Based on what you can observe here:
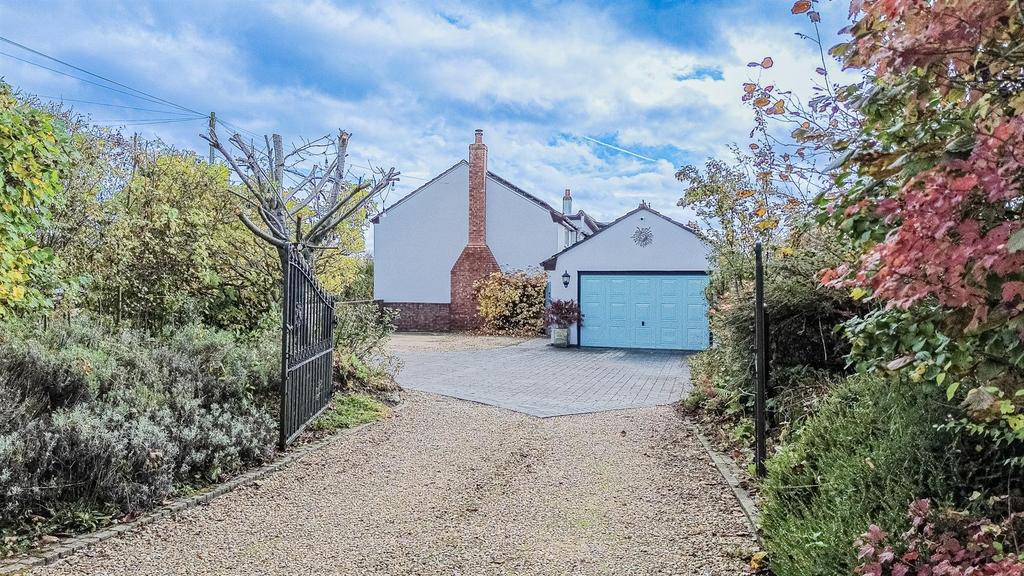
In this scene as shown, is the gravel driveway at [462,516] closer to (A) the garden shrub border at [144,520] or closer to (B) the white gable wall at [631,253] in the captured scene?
(A) the garden shrub border at [144,520]

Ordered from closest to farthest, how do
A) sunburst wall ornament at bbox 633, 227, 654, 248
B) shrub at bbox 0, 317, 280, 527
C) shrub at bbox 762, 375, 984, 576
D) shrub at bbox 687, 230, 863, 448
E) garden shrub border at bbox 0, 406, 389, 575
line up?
shrub at bbox 762, 375, 984, 576 < garden shrub border at bbox 0, 406, 389, 575 < shrub at bbox 0, 317, 280, 527 < shrub at bbox 687, 230, 863, 448 < sunburst wall ornament at bbox 633, 227, 654, 248

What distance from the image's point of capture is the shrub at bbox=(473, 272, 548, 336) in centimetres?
2144

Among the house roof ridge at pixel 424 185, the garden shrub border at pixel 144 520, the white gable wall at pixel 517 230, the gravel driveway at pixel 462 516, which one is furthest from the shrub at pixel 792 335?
the house roof ridge at pixel 424 185

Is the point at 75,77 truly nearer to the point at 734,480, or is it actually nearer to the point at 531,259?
the point at 734,480

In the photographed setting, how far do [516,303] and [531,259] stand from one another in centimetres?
164

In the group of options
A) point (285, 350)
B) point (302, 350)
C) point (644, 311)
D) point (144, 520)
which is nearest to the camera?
point (144, 520)

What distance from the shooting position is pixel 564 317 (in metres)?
18.2

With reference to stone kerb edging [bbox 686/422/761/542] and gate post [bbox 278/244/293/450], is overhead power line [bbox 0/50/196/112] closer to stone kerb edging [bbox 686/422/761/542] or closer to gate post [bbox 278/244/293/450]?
gate post [bbox 278/244/293/450]

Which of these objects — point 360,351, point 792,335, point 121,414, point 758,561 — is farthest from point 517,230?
point 758,561

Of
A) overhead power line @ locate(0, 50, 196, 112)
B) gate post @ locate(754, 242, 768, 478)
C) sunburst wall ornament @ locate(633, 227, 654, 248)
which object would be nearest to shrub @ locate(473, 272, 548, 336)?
sunburst wall ornament @ locate(633, 227, 654, 248)

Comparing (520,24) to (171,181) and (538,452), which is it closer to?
(538,452)

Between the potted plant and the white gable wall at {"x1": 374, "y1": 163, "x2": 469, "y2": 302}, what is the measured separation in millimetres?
5822

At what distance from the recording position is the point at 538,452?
5.83 metres

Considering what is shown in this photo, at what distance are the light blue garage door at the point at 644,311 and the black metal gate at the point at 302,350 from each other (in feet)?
39.5
